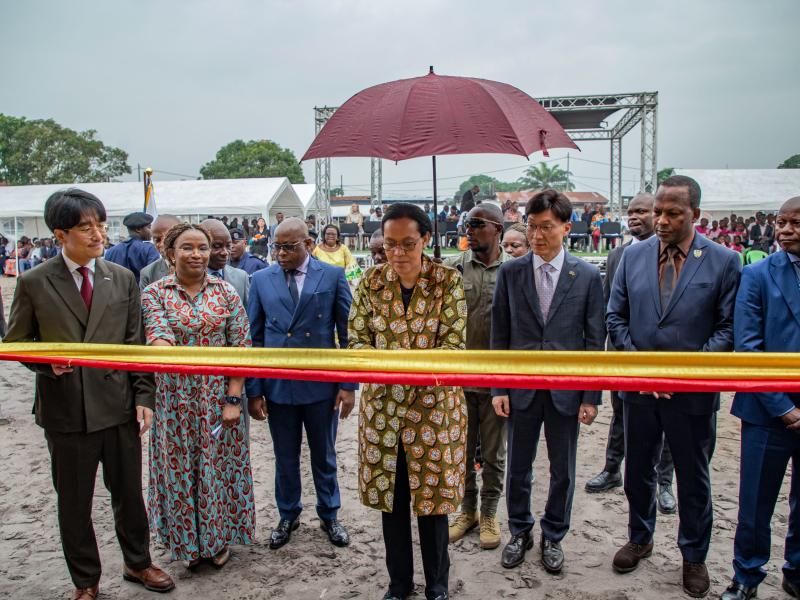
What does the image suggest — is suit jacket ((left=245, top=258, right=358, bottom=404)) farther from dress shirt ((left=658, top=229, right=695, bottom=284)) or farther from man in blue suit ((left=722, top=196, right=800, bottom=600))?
man in blue suit ((left=722, top=196, right=800, bottom=600))

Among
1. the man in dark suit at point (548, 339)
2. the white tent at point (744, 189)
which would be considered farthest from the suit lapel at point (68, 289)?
the white tent at point (744, 189)

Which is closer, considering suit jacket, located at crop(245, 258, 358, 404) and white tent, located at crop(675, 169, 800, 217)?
suit jacket, located at crop(245, 258, 358, 404)

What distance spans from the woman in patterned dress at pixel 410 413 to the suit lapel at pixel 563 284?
73 centimetres

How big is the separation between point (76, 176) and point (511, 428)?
52.6 meters

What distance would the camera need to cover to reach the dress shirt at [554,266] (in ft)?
11.6

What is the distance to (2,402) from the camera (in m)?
7.12

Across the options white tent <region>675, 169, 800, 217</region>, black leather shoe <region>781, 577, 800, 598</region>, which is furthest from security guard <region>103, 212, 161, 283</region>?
white tent <region>675, 169, 800, 217</region>

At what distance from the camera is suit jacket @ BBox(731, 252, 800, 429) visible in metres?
2.98

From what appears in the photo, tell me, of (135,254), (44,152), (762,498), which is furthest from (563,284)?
(44,152)

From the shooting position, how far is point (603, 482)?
15.3ft

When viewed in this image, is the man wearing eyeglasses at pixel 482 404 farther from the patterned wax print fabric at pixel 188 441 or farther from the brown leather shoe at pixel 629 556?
the patterned wax print fabric at pixel 188 441

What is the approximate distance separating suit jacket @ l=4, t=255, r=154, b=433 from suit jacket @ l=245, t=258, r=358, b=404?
85 centimetres

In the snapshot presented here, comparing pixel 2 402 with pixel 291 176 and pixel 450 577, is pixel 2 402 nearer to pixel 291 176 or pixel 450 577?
pixel 450 577

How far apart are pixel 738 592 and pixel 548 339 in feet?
→ 5.33
